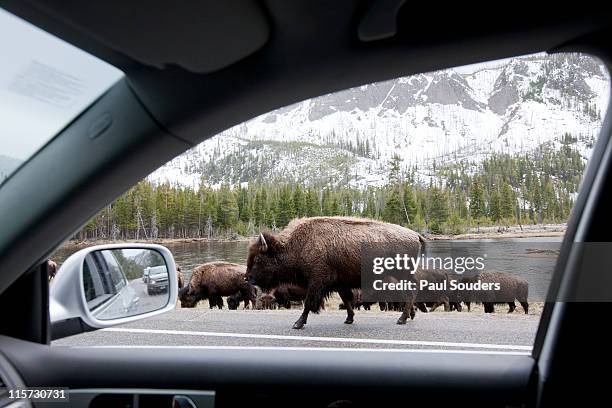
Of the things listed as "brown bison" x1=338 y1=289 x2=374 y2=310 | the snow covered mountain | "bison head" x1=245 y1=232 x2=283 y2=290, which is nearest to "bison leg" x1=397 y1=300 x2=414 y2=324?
"brown bison" x1=338 y1=289 x2=374 y2=310

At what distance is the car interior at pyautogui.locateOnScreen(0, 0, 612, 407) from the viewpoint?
107 cm

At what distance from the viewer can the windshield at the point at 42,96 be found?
1.15m

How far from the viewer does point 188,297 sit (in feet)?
9.38

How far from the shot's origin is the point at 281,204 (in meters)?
2.89

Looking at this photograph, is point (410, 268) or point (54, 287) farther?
point (410, 268)

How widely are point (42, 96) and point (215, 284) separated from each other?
6.30 ft

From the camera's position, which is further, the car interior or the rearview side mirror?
the rearview side mirror

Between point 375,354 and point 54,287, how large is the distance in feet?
3.46

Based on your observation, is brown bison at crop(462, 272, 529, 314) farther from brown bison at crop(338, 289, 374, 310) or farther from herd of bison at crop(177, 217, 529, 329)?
brown bison at crop(338, 289, 374, 310)

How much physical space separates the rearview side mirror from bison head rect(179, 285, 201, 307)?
0.81 m

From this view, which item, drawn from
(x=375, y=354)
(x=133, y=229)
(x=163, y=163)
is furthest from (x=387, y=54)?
(x=133, y=229)

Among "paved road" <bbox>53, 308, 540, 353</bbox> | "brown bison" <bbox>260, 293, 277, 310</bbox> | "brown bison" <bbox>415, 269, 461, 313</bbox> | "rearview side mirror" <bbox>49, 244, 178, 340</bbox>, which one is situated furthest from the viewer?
"brown bison" <bbox>260, 293, 277, 310</bbox>

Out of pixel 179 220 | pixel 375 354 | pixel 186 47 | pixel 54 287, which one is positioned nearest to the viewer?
pixel 186 47

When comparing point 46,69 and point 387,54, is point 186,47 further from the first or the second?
point 387,54
